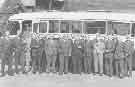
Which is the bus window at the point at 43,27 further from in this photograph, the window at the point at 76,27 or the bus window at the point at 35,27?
the window at the point at 76,27

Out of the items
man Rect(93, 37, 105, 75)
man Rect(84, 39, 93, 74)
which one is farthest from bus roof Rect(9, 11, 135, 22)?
man Rect(84, 39, 93, 74)

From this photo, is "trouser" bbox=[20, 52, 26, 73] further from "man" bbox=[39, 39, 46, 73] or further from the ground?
"man" bbox=[39, 39, 46, 73]

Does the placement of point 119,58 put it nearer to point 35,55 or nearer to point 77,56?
point 77,56

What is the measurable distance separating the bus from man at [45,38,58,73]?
2852 mm

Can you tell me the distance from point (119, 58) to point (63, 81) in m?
2.51

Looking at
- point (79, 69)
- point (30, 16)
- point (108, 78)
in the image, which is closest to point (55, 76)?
point (79, 69)

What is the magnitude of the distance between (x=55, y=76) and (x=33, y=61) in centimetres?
126

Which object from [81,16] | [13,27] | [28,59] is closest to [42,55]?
[28,59]

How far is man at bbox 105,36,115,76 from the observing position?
13445mm

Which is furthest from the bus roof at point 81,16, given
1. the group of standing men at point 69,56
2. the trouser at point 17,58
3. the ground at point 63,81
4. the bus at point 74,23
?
the trouser at point 17,58

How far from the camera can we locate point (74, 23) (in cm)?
1750

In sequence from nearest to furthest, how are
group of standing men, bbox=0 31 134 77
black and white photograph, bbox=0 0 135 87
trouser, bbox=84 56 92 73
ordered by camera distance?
black and white photograph, bbox=0 0 135 87 → group of standing men, bbox=0 31 134 77 → trouser, bbox=84 56 92 73

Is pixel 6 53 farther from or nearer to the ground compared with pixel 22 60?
farther from the ground

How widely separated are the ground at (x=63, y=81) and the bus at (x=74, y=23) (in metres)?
3.72
